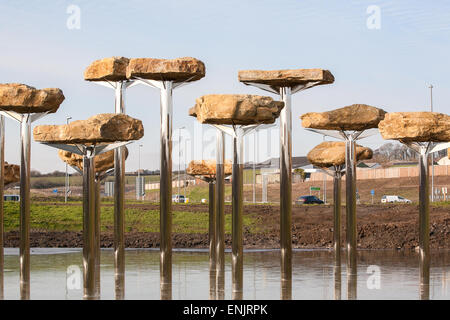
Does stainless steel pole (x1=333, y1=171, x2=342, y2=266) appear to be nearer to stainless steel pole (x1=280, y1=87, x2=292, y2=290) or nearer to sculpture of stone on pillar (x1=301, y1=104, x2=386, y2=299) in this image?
sculpture of stone on pillar (x1=301, y1=104, x2=386, y2=299)

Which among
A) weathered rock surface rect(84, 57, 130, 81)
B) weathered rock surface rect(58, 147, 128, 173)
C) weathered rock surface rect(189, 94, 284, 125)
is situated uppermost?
weathered rock surface rect(84, 57, 130, 81)

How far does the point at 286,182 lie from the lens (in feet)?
74.6

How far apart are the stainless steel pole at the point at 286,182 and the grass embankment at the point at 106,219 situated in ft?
98.2

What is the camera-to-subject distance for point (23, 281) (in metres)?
23.6

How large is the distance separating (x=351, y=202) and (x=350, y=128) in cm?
246

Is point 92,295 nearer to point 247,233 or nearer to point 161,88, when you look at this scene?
point 161,88

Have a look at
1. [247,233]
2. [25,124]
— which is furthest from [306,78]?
[247,233]

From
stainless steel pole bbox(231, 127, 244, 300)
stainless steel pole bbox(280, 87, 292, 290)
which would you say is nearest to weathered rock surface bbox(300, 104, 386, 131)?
stainless steel pole bbox(280, 87, 292, 290)

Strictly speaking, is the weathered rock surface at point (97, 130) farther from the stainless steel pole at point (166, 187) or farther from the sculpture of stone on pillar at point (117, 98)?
the sculpture of stone on pillar at point (117, 98)

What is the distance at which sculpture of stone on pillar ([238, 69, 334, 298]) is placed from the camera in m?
22.6

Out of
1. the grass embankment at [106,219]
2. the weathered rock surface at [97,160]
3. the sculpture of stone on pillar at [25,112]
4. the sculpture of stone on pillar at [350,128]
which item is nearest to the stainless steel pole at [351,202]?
the sculpture of stone on pillar at [350,128]

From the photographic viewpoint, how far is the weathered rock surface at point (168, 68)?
21227 millimetres

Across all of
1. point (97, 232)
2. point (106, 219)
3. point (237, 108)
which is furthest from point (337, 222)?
point (106, 219)

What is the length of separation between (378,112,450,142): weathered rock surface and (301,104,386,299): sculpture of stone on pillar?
2.83 m
